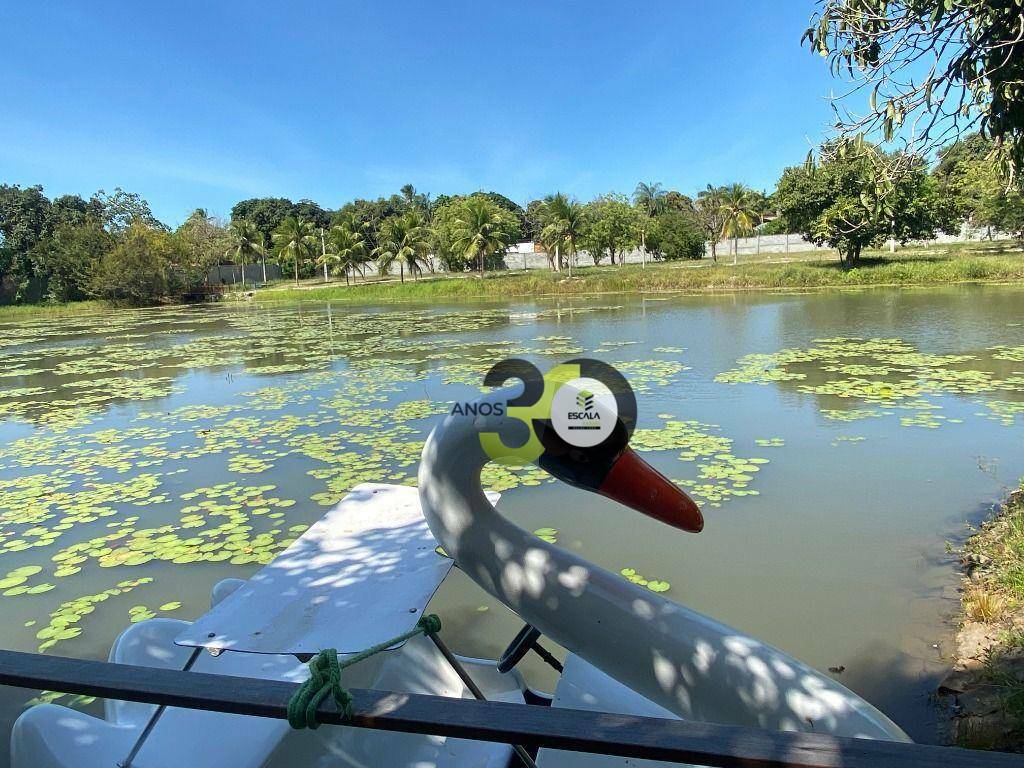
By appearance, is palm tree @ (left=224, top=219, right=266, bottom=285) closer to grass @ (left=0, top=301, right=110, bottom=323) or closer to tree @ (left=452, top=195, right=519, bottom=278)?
grass @ (left=0, top=301, right=110, bottom=323)

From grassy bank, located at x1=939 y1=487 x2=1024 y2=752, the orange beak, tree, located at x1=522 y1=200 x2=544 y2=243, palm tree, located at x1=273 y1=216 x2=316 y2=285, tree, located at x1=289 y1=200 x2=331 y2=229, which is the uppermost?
tree, located at x1=289 y1=200 x2=331 y2=229

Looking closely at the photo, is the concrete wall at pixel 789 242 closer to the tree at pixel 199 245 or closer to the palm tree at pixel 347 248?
the palm tree at pixel 347 248

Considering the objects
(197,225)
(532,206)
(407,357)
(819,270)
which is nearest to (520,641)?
(407,357)

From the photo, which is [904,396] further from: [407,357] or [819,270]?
[819,270]

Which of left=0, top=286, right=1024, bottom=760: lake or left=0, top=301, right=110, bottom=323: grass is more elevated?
left=0, top=301, right=110, bottom=323: grass

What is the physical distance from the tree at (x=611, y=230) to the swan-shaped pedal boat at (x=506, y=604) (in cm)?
3307

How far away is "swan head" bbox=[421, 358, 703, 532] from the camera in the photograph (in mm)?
1136

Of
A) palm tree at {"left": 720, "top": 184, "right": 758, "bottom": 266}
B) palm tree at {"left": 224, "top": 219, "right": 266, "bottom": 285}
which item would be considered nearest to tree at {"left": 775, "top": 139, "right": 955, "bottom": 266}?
palm tree at {"left": 720, "top": 184, "right": 758, "bottom": 266}

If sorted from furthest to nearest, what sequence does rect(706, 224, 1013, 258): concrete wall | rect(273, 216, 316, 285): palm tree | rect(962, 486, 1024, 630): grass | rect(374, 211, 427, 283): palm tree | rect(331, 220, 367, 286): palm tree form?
rect(273, 216, 316, 285): palm tree
rect(331, 220, 367, 286): palm tree
rect(706, 224, 1013, 258): concrete wall
rect(374, 211, 427, 283): palm tree
rect(962, 486, 1024, 630): grass

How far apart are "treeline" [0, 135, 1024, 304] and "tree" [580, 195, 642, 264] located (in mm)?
75

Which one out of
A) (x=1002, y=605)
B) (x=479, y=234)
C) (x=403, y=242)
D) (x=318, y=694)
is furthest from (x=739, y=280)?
(x=318, y=694)

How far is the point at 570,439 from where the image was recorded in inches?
45.4

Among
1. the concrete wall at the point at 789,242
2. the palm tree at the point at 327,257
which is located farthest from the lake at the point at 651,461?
the concrete wall at the point at 789,242

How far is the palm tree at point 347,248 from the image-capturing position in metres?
33.0
